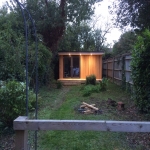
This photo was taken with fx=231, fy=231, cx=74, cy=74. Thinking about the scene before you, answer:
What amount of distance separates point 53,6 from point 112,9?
3851 mm

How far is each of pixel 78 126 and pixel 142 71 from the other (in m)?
4.86

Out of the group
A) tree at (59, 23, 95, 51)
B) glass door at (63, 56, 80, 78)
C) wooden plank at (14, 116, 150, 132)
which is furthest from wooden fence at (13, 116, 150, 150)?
tree at (59, 23, 95, 51)

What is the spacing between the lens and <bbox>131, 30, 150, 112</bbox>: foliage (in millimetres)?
6144

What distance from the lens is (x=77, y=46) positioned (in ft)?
80.4

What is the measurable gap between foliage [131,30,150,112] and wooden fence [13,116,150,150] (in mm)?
4201

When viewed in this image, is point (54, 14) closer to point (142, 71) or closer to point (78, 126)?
point (142, 71)

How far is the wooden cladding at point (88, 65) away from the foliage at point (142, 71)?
10.7 meters

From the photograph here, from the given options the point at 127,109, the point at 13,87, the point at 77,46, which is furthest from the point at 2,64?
the point at 77,46

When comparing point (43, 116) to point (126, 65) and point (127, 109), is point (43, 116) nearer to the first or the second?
point (127, 109)

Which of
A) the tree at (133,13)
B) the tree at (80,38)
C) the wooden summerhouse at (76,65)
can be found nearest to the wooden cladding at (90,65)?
the wooden summerhouse at (76,65)

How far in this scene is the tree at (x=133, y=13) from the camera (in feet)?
41.6

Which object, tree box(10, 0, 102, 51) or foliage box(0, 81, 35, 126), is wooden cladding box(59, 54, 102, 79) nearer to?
tree box(10, 0, 102, 51)

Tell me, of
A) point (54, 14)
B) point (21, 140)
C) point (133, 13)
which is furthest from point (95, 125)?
point (54, 14)

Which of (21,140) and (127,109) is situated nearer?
(21,140)
